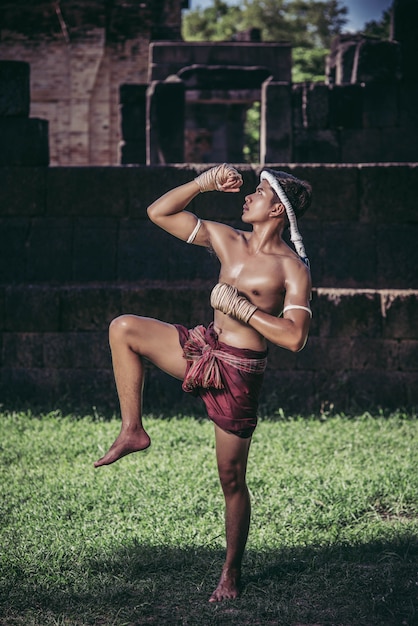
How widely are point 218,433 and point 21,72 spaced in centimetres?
590

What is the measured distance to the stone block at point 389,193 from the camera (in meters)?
8.45

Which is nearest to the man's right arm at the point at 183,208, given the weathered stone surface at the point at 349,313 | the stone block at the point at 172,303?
the stone block at the point at 172,303

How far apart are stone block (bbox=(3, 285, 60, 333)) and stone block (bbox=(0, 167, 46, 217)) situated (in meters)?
0.87

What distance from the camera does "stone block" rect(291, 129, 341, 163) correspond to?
34.1 ft

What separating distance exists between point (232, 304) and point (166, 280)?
4856 millimetres

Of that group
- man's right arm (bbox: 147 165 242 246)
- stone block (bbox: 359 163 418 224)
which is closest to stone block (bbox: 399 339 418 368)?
stone block (bbox: 359 163 418 224)

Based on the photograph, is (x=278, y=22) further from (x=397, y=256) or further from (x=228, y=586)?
(x=228, y=586)

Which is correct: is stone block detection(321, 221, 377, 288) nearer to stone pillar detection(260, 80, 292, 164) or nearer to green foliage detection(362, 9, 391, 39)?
stone pillar detection(260, 80, 292, 164)

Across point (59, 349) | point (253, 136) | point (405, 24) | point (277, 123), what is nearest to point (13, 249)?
point (59, 349)

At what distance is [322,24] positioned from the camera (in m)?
39.4

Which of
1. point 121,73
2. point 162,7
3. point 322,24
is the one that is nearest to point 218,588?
point 121,73

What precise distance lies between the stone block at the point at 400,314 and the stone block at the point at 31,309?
2.99 metres

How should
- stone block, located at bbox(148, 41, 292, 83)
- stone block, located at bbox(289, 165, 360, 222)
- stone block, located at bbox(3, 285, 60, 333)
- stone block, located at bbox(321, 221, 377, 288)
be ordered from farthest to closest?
stone block, located at bbox(148, 41, 292, 83) < stone block, located at bbox(321, 221, 377, 288) < stone block, located at bbox(289, 165, 360, 222) < stone block, located at bbox(3, 285, 60, 333)

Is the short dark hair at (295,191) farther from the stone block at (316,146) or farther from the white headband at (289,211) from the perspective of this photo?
the stone block at (316,146)
